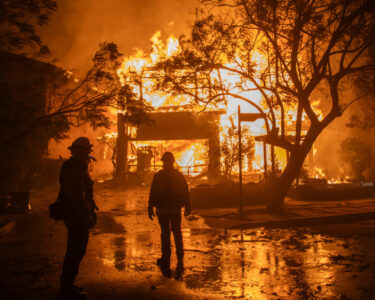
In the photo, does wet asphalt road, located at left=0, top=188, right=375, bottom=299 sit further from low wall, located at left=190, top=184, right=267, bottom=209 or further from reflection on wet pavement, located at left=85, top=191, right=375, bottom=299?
low wall, located at left=190, top=184, right=267, bottom=209

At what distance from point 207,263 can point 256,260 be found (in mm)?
907

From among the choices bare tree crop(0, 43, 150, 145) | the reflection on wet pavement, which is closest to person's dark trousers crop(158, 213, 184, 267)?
the reflection on wet pavement

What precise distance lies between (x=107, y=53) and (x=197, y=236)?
5.74m

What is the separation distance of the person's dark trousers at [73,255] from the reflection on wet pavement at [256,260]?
3.44ft

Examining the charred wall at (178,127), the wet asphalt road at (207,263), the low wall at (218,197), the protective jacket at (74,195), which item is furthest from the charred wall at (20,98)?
the charred wall at (178,127)

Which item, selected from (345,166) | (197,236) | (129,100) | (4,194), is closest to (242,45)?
(129,100)

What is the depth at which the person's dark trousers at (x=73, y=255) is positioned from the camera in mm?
3920

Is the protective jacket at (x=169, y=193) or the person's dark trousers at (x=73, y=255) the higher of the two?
the protective jacket at (x=169, y=193)

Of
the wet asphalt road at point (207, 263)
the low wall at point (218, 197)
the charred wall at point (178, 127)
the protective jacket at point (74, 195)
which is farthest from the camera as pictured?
the charred wall at point (178, 127)

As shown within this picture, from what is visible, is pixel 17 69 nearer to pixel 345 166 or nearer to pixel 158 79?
pixel 158 79

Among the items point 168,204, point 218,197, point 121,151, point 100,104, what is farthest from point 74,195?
point 121,151

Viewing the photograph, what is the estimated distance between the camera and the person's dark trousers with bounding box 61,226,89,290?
392cm

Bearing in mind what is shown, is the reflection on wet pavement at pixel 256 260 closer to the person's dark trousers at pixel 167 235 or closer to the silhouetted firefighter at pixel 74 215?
the person's dark trousers at pixel 167 235

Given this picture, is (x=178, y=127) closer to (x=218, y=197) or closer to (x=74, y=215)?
(x=218, y=197)
